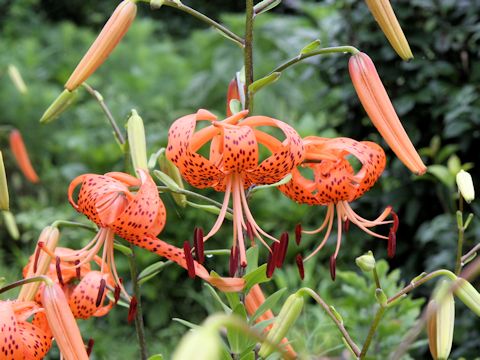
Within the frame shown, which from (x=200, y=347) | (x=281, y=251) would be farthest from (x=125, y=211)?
(x=200, y=347)

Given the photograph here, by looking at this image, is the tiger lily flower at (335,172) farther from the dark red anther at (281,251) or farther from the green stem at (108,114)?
the green stem at (108,114)

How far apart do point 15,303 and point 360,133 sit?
1.54 m

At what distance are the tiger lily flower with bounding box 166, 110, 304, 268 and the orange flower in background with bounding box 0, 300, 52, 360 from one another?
0.23 metres

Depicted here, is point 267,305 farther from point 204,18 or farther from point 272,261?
point 204,18

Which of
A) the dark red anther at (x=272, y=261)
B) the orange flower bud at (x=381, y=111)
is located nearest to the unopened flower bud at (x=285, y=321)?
the dark red anther at (x=272, y=261)

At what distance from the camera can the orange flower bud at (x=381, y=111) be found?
98 cm

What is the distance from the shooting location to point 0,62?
164 inches

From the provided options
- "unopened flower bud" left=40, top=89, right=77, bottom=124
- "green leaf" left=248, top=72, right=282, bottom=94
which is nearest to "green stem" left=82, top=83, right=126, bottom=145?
"unopened flower bud" left=40, top=89, right=77, bottom=124

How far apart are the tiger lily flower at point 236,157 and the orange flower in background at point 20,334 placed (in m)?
0.23

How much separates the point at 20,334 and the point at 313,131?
1.94 metres

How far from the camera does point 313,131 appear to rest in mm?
2814

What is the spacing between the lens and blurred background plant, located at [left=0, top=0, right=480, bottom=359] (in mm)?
2082

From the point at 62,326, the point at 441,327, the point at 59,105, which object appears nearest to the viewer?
the point at 441,327

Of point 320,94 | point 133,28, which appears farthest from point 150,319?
point 133,28
